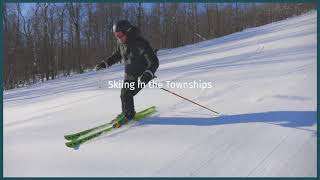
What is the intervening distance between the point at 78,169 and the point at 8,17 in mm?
34581

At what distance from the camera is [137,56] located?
6828 millimetres

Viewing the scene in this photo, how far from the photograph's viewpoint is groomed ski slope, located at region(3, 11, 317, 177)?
488 cm

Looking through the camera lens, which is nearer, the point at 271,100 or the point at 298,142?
the point at 298,142

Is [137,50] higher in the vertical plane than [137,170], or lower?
higher

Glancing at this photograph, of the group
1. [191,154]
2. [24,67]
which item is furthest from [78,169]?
[24,67]

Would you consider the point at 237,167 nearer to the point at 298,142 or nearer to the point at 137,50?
the point at 298,142

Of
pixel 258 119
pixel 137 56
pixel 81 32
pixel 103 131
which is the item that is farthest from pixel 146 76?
pixel 81 32

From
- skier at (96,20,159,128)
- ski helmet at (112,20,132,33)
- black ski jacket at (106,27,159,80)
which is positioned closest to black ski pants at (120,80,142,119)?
skier at (96,20,159,128)

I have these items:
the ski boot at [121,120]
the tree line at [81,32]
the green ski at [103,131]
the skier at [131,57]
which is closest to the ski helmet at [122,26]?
the skier at [131,57]

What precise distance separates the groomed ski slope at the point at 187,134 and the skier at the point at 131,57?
46 cm

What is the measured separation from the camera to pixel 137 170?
4832 millimetres

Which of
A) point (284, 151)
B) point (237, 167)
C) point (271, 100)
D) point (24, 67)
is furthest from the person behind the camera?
point (24, 67)

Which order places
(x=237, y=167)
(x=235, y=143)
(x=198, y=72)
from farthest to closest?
1. (x=198, y=72)
2. (x=235, y=143)
3. (x=237, y=167)

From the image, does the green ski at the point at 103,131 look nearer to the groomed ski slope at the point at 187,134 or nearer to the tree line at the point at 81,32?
the groomed ski slope at the point at 187,134
